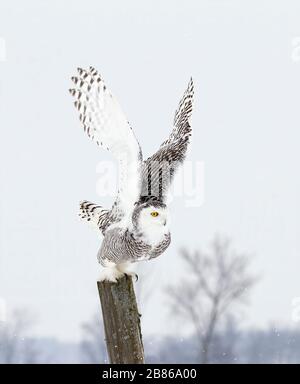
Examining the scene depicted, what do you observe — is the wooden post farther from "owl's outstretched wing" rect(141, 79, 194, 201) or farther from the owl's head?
"owl's outstretched wing" rect(141, 79, 194, 201)

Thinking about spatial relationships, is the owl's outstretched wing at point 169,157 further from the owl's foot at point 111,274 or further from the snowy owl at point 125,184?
the owl's foot at point 111,274

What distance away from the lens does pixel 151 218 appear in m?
4.58

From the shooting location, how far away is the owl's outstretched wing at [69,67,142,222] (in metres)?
4.73

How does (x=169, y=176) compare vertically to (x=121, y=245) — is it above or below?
above

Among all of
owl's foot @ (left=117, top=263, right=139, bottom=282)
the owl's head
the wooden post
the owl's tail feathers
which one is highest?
the owl's tail feathers

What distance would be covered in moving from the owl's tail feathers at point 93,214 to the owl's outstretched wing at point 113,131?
0.22 meters

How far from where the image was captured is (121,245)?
467cm

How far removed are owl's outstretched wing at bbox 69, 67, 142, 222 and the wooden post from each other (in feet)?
1.72

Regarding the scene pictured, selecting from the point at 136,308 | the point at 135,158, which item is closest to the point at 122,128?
the point at 135,158

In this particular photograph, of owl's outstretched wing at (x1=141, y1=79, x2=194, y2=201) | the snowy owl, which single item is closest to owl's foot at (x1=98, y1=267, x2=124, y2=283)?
the snowy owl

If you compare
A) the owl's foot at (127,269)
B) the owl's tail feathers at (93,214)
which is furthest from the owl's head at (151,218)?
the owl's tail feathers at (93,214)
